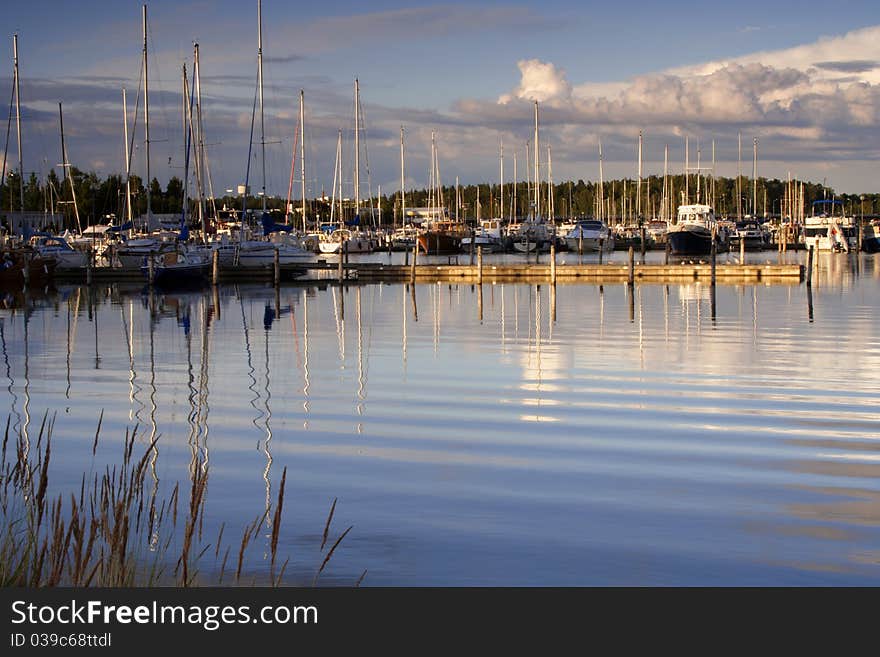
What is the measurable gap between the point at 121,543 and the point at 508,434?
28.7 feet

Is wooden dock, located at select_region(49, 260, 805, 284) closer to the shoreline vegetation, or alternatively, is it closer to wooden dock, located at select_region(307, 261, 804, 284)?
wooden dock, located at select_region(307, 261, 804, 284)

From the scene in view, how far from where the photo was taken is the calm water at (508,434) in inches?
426

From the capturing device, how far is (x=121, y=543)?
8672mm

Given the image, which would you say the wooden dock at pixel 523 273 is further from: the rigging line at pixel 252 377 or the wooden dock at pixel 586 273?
the rigging line at pixel 252 377

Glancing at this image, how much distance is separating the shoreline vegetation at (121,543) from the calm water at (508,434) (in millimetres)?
509

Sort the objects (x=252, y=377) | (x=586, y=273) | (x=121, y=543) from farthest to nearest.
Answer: (x=586, y=273) < (x=252, y=377) < (x=121, y=543)

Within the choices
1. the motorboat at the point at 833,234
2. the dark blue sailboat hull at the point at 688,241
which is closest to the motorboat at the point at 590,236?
the motorboat at the point at 833,234

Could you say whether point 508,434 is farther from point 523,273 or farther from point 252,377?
point 523,273

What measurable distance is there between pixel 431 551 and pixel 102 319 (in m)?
30.2

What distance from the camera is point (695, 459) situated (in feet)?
48.6

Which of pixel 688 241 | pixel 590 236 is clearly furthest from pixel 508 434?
pixel 590 236

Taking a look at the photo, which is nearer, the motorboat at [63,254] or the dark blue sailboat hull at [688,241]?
the motorboat at [63,254]

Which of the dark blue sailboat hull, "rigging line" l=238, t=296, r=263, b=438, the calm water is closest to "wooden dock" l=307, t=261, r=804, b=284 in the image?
the calm water
